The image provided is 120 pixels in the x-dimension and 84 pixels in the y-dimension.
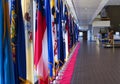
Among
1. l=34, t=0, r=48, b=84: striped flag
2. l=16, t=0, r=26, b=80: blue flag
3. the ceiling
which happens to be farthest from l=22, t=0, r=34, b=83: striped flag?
the ceiling

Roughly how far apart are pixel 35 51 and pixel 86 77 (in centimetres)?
325

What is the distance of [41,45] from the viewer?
11.6ft

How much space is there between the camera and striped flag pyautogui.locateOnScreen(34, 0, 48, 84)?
3.46 meters

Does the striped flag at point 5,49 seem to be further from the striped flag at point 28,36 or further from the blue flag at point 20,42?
the striped flag at point 28,36

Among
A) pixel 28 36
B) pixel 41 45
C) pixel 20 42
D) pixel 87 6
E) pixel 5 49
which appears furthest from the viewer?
pixel 87 6

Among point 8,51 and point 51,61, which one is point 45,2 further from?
point 8,51

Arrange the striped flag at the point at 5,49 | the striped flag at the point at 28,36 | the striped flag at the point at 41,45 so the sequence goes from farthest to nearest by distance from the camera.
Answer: the striped flag at the point at 41,45
the striped flag at the point at 28,36
the striped flag at the point at 5,49

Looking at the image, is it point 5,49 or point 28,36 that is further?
point 28,36

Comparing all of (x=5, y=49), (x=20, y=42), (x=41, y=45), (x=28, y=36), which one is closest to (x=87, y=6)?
(x=41, y=45)

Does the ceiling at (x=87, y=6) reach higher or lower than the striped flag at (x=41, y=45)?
higher

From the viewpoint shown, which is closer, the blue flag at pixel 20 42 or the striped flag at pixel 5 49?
the striped flag at pixel 5 49

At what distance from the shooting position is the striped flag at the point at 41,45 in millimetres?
3461

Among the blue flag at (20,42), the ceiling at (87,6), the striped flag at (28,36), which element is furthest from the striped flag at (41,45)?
the ceiling at (87,6)

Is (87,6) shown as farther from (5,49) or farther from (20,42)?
(5,49)
